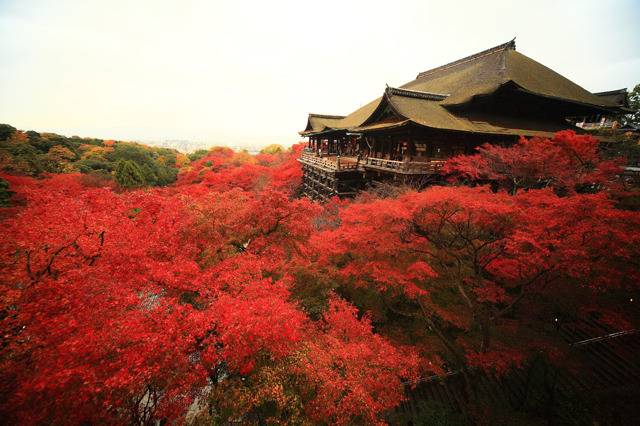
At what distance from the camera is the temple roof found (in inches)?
663

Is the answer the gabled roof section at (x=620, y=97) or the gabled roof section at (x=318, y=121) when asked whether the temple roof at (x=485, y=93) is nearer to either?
the gabled roof section at (x=620, y=97)

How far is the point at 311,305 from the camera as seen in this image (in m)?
10.3

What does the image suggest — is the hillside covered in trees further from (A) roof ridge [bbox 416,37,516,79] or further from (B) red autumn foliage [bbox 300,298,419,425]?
(A) roof ridge [bbox 416,37,516,79]

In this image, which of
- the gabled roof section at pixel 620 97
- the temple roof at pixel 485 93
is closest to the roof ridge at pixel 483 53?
the temple roof at pixel 485 93

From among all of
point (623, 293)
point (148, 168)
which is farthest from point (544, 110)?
point (148, 168)

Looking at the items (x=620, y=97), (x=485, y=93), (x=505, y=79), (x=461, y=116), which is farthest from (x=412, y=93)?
(x=620, y=97)

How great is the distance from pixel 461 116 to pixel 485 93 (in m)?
2.01

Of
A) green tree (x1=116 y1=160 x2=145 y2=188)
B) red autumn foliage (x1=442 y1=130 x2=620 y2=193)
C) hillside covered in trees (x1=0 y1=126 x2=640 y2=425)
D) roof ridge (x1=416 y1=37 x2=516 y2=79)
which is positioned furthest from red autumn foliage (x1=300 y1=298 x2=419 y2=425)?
green tree (x1=116 y1=160 x2=145 y2=188)

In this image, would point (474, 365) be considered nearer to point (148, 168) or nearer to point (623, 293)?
point (623, 293)

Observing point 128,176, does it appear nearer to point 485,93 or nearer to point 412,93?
point 412,93

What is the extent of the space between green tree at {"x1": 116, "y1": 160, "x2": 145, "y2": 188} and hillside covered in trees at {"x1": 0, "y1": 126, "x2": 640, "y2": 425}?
76.2ft

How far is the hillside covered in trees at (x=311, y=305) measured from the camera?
5164 mm

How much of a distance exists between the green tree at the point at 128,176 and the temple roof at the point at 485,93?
26.3m

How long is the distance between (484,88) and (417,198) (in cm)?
1448
